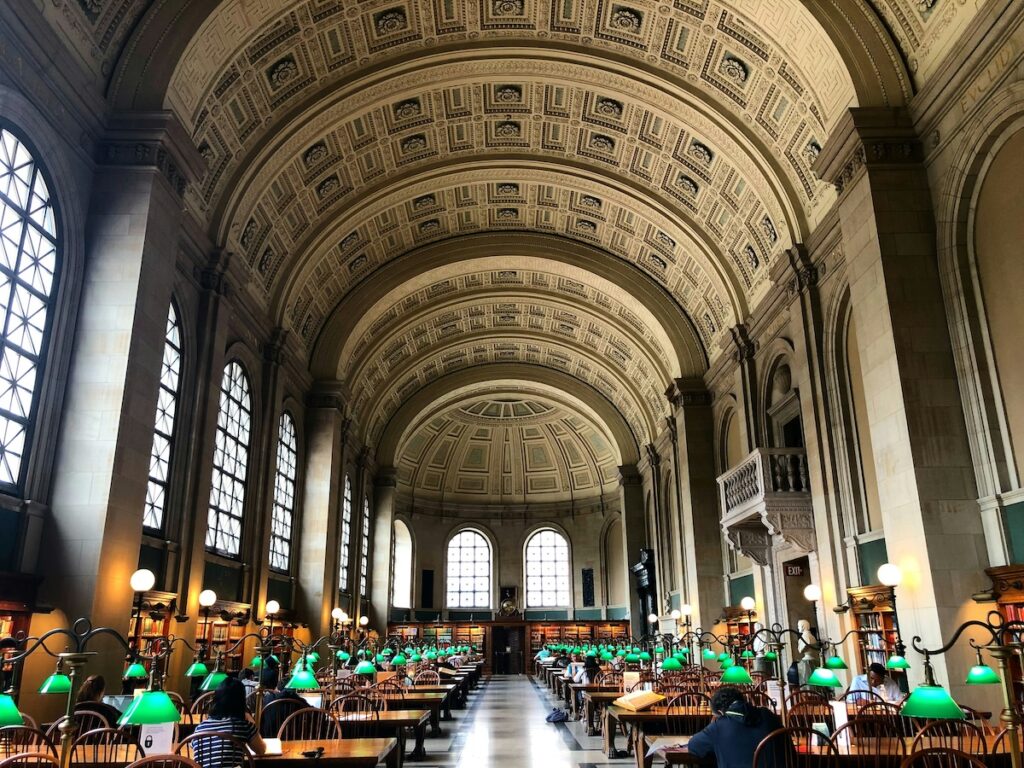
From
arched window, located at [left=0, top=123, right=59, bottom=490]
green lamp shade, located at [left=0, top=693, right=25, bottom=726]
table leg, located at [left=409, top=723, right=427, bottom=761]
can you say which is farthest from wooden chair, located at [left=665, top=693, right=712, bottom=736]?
arched window, located at [left=0, top=123, right=59, bottom=490]

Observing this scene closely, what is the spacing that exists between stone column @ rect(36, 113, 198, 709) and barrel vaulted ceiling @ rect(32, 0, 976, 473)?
3.32 ft

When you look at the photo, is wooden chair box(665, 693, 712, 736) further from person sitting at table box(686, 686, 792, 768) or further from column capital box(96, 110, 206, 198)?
column capital box(96, 110, 206, 198)

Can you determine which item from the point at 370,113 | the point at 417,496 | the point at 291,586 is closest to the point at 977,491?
the point at 370,113

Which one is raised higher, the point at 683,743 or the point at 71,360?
the point at 71,360

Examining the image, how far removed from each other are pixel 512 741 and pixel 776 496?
675 cm

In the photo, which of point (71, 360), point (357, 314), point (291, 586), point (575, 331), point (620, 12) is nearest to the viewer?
point (71, 360)

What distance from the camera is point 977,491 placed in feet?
32.7

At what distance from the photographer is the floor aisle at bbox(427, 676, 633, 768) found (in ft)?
36.6

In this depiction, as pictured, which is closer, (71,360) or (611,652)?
(71,360)

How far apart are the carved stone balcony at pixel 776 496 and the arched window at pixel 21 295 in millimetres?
12484

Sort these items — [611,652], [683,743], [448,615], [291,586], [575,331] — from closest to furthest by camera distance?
1. [683,743]
2. [291,586]
3. [611,652]
4. [575,331]
5. [448,615]

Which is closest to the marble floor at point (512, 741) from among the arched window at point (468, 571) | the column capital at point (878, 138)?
the column capital at point (878, 138)

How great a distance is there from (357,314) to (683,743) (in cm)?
1871

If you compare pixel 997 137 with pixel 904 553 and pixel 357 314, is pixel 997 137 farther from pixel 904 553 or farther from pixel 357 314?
pixel 357 314
